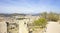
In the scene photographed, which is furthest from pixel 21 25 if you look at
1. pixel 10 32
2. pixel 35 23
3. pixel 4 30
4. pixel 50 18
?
pixel 50 18

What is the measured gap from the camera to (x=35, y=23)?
999cm

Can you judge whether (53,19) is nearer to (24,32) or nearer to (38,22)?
(38,22)

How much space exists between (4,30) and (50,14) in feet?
36.8

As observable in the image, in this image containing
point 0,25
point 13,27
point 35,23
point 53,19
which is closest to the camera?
point 0,25

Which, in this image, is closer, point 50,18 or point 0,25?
point 0,25

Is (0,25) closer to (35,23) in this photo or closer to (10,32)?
(10,32)

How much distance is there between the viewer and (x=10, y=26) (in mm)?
4809

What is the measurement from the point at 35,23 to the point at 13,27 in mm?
5252

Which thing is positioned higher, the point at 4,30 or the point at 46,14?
the point at 46,14

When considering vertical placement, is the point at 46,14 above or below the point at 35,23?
above

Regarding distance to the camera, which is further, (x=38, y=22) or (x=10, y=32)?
(x=38, y=22)

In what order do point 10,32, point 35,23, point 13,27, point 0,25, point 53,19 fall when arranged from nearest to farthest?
point 0,25
point 10,32
point 13,27
point 35,23
point 53,19

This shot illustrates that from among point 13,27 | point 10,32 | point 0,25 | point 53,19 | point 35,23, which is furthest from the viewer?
point 53,19

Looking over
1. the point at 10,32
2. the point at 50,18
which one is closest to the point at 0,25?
the point at 10,32
